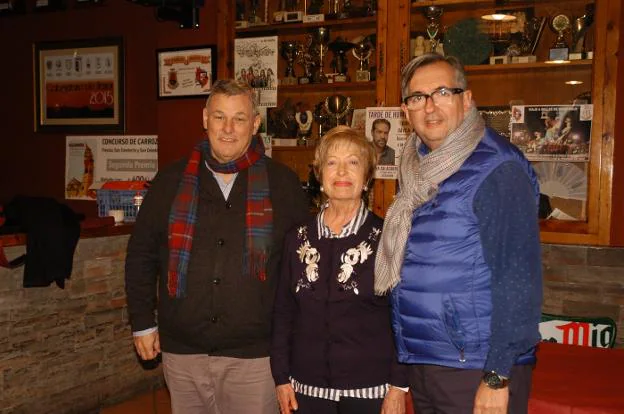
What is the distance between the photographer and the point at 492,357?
1.48 m

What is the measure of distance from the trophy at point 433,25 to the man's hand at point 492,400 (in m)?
2.32

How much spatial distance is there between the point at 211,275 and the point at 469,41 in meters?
2.15

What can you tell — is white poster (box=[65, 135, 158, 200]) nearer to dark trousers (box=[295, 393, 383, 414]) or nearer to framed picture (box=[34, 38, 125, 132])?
A: framed picture (box=[34, 38, 125, 132])

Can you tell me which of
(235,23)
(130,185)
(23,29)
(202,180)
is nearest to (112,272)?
(130,185)

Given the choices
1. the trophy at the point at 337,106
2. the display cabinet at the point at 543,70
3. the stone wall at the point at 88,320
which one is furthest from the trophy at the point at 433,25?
the stone wall at the point at 88,320

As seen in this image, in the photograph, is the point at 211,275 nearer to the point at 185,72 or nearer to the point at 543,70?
the point at 543,70

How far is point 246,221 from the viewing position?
2.01 metres

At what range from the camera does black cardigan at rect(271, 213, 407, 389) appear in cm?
180

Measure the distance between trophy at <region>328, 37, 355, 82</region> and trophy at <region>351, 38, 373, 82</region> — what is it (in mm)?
49

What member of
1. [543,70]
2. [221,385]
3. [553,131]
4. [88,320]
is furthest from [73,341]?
[543,70]

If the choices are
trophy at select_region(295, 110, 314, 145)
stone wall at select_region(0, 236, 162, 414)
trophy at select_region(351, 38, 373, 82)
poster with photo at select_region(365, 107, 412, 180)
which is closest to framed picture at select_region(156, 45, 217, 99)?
trophy at select_region(295, 110, 314, 145)

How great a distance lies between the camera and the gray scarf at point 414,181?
1.58 meters

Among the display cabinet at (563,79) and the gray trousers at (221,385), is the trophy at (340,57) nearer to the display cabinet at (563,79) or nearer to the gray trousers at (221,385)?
the display cabinet at (563,79)

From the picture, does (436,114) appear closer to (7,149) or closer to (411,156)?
(411,156)
